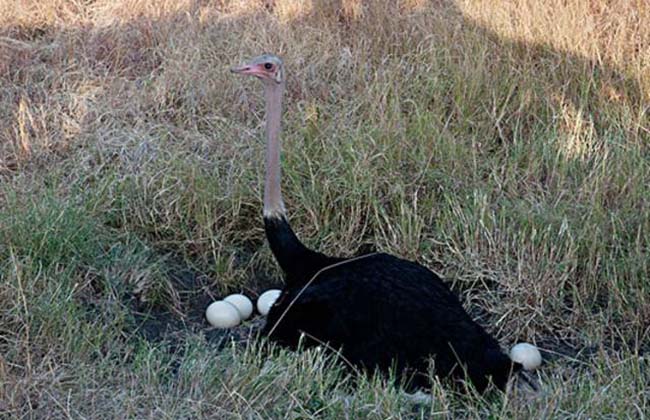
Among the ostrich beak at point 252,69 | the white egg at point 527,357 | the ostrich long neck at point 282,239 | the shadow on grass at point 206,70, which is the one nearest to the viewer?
the white egg at point 527,357

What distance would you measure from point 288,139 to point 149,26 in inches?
59.8

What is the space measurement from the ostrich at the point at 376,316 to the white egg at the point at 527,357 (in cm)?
26

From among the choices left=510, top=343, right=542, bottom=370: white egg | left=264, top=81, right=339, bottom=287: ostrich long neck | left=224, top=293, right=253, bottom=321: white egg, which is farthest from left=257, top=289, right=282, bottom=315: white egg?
left=510, top=343, right=542, bottom=370: white egg

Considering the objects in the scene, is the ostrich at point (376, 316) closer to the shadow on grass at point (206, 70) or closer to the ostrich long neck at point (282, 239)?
the ostrich long neck at point (282, 239)

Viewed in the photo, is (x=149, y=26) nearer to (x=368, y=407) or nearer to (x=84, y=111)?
(x=84, y=111)

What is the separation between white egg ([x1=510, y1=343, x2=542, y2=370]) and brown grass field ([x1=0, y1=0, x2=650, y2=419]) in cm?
8

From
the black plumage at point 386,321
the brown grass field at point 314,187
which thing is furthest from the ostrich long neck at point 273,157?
the brown grass field at point 314,187

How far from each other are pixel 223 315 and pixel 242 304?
12cm

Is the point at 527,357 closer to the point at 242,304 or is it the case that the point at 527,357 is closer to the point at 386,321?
the point at 386,321

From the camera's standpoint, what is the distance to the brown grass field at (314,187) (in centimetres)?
332

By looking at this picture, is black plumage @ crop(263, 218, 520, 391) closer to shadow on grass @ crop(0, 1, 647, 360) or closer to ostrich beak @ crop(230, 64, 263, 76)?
shadow on grass @ crop(0, 1, 647, 360)

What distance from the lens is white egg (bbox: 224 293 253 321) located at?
413 centimetres

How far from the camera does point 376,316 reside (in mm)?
Result: 3564

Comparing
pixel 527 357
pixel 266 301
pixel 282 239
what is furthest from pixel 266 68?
pixel 527 357
